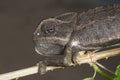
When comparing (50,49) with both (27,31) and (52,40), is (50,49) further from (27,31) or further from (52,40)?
(27,31)

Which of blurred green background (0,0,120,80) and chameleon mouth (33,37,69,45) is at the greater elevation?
chameleon mouth (33,37,69,45)

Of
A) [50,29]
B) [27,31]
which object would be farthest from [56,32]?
[27,31]

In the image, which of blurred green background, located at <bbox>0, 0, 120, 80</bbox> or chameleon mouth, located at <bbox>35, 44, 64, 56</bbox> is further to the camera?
blurred green background, located at <bbox>0, 0, 120, 80</bbox>

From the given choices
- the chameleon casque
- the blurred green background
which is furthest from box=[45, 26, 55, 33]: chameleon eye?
the blurred green background

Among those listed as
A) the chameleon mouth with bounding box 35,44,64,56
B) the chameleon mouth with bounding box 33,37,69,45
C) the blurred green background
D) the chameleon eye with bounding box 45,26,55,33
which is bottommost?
the blurred green background

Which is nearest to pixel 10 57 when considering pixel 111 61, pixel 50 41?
pixel 111 61

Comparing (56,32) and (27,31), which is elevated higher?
(56,32)

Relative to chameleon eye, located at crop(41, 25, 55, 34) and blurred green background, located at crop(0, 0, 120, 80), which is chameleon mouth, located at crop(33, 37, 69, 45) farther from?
blurred green background, located at crop(0, 0, 120, 80)
